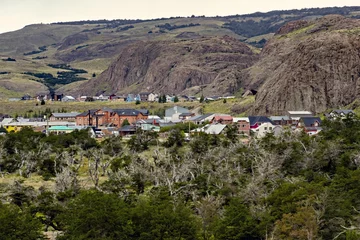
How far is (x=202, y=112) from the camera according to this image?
14562 cm

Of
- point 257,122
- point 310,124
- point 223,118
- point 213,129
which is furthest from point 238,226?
point 223,118

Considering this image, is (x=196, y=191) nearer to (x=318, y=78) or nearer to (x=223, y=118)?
(x=223, y=118)

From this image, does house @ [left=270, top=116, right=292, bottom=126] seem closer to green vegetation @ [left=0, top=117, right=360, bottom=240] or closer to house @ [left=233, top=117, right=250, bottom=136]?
house @ [left=233, top=117, right=250, bottom=136]

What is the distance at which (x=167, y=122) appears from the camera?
124438mm

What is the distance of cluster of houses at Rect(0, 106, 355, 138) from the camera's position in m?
105

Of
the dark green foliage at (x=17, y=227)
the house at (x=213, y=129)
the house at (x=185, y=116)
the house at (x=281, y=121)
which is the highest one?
the dark green foliage at (x=17, y=227)

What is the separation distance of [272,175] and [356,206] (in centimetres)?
1388

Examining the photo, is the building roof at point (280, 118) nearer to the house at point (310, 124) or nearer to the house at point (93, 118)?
the house at point (310, 124)

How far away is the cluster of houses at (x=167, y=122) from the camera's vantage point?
105m

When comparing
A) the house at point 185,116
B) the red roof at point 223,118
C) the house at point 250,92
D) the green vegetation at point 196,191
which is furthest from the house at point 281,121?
the house at point 250,92

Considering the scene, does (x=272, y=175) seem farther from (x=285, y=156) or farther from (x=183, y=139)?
(x=183, y=139)

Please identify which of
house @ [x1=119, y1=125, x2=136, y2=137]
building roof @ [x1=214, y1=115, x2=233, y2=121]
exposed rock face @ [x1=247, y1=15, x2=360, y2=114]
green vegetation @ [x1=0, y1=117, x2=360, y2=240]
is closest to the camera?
green vegetation @ [x1=0, y1=117, x2=360, y2=240]

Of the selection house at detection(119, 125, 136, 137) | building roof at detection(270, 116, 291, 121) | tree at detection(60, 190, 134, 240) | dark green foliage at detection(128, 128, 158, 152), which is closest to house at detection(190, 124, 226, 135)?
dark green foliage at detection(128, 128, 158, 152)

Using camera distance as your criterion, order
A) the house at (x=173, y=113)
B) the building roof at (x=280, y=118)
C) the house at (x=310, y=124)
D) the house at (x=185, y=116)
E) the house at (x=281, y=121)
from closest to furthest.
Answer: the house at (x=310, y=124), the house at (x=281, y=121), the building roof at (x=280, y=118), the house at (x=185, y=116), the house at (x=173, y=113)
